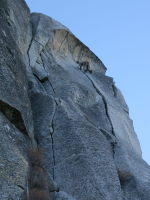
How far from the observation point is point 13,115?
14.0 metres

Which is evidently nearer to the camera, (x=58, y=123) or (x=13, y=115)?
(x=13, y=115)

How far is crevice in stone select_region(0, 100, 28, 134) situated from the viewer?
535 inches

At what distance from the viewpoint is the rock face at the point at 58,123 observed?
13.6 metres

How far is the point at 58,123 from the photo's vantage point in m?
16.5

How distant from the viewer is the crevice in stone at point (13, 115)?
13.6 metres

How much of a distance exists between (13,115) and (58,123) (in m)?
2.85

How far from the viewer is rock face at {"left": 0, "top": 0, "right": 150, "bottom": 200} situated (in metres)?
13.6

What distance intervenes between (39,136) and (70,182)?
7.57 feet

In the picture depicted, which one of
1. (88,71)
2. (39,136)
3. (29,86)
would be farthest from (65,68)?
(39,136)

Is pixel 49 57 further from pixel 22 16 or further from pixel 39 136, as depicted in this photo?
pixel 39 136

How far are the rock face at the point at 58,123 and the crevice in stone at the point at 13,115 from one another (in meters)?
0.03

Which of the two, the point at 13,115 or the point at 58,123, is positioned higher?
the point at 58,123

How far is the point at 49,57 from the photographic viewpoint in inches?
855

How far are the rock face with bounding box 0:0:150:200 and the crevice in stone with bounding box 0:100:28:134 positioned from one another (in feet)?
0.09
